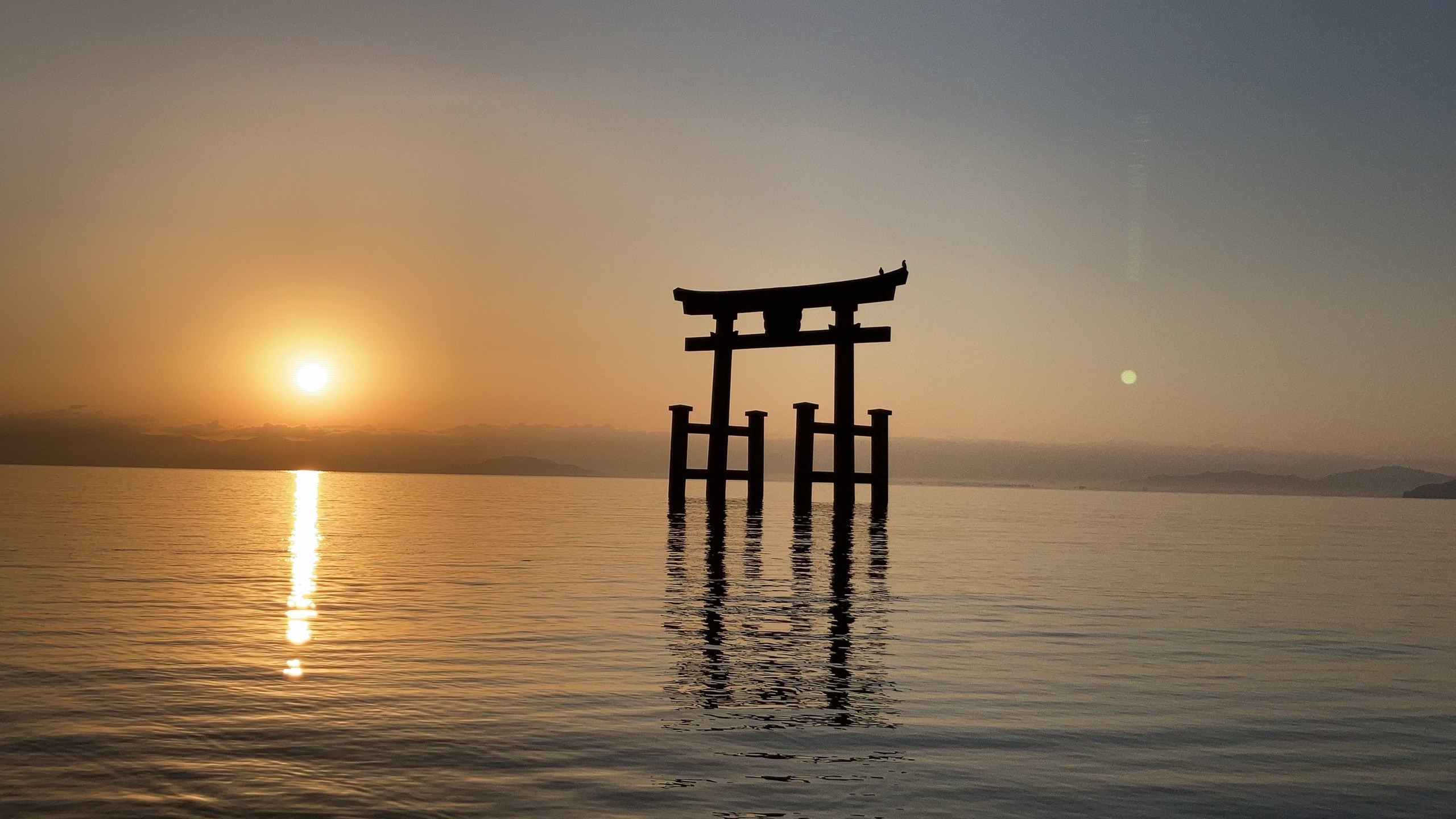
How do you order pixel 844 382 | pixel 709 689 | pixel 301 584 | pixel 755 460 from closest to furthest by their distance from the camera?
pixel 709 689
pixel 301 584
pixel 844 382
pixel 755 460

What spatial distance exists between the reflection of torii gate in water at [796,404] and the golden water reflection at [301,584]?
1117cm

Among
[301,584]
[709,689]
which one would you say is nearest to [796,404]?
[301,584]

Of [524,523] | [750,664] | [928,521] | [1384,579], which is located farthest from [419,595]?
[928,521]

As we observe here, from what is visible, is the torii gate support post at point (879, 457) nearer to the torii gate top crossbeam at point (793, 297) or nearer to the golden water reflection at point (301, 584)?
the torii gate top crossbeam at point (793, 297)

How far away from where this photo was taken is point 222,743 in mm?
5340

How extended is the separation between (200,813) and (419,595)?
8.40 meters

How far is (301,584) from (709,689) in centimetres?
842

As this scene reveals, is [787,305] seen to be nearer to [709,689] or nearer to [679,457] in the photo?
[679,457]

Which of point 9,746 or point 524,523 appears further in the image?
point 524,523

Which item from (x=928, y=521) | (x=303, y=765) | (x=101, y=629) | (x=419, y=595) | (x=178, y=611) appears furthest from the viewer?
(x=928, y=521)

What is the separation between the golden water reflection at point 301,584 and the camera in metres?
9.03

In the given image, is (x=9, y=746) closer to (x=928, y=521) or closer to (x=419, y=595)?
(x=419, y=595)

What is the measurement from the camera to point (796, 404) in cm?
2986

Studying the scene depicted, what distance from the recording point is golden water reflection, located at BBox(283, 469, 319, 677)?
9.03 m
